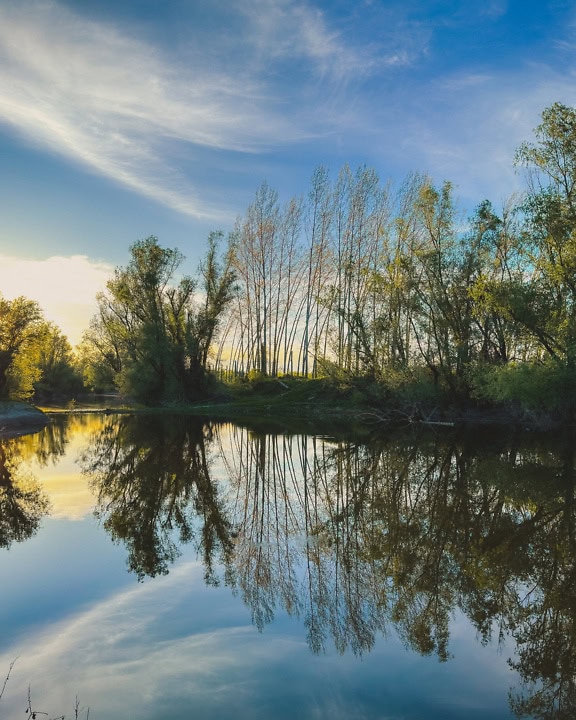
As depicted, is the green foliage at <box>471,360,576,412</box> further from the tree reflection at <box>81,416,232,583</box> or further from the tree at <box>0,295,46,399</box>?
the tree at <box>0,295,46,399</box>

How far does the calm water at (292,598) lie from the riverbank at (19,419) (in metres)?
18.0

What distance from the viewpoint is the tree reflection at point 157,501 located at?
8.10m

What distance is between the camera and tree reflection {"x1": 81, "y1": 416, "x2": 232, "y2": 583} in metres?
8.10

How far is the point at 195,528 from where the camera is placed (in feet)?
30.2

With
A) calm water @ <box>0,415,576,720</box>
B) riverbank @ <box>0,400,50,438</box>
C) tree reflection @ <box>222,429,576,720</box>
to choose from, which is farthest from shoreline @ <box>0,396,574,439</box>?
calm water @ <box>0,415,576,720</box>

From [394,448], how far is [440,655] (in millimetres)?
14723

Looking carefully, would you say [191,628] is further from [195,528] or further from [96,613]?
[195,528]

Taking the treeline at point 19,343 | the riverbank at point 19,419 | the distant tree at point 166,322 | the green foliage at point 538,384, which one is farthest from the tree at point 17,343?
the green foliage at point 538,384

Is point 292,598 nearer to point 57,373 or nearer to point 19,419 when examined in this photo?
point 19,419

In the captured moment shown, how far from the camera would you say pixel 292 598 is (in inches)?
247

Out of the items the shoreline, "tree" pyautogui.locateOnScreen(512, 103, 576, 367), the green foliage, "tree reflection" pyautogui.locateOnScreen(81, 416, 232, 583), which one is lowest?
"tree reflection" pyautogui.locateOnScreen(81, 416, 232, 583)

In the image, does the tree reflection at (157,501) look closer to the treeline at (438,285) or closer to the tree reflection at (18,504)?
the tree reflection at (18,504)

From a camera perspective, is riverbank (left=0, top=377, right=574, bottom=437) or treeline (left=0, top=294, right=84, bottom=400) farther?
treeline (left=0, top=294, right=84, bottom=400)

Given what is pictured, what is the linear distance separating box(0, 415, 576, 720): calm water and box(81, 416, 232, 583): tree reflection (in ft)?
0.19
